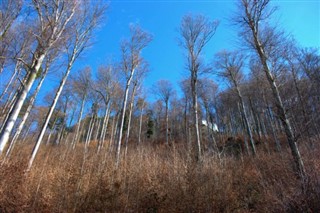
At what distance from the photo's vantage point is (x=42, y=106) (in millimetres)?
27875

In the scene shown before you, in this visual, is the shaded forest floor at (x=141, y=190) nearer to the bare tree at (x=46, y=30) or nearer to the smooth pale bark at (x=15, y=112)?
the smooth pale bark at (x=15, y=112)

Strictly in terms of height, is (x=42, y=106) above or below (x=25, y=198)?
above

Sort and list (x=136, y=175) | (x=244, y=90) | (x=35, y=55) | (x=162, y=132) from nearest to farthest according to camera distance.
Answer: (x=136, y=175), (x=35, y=55), (x=244, y=90), (x=162, y=132)

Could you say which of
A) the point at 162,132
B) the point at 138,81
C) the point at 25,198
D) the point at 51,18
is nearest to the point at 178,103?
the point at 162,132

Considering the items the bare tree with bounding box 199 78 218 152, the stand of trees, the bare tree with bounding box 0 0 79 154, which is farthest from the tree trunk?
the bare tree with bounding box 199 78 218 152

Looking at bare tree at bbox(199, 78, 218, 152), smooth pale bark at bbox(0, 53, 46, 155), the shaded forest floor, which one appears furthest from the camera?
bare tree at bbox(199, 78, 218, 152)

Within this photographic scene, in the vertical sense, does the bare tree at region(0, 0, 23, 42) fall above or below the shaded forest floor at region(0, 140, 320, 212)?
above

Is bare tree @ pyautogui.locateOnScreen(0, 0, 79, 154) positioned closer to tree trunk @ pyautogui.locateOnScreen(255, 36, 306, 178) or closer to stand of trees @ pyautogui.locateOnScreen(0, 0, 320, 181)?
stand of trees @ pyautogui.locateOnScreen(0, 0, 320, 181)

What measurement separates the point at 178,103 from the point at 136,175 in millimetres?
27697

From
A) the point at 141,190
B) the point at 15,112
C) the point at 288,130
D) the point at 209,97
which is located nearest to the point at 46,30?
the point at 15,112

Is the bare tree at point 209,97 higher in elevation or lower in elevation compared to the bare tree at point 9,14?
higher

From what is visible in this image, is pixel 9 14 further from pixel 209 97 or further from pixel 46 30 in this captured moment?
pixel 209 97

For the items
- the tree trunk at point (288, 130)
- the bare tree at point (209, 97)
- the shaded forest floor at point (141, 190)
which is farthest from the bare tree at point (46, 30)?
the bare tree at point (209, 97)

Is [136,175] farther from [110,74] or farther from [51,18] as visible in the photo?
[110,74]
